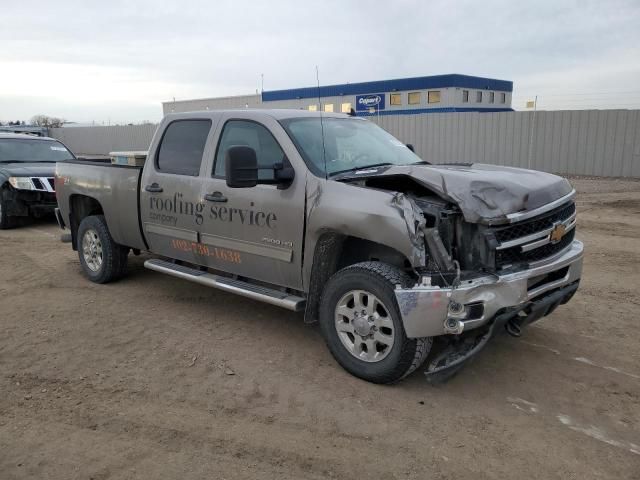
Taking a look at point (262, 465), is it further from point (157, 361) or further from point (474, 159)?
point (474, 159)

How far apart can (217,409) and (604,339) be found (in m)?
3.33

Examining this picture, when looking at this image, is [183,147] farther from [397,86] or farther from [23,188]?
[397,86]

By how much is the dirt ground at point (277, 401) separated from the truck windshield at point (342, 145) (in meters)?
1.57

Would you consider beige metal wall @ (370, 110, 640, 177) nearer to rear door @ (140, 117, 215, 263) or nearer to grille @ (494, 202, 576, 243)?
grille @ (494, 202, 576, 243)

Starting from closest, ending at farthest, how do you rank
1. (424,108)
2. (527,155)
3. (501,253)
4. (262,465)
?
(262,465) < (501,253) < (527,155) < (424,108)

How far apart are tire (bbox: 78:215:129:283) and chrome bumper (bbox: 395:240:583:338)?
407 centimetres

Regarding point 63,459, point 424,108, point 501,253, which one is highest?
point 424,108

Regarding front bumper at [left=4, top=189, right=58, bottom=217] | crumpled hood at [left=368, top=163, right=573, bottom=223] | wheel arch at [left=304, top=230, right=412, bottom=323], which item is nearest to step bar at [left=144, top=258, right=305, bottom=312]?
wheel arch at [left=304, top=230, right=412, bottom=323]

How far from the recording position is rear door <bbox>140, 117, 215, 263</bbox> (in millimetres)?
5293

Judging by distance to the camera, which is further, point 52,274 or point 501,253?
point 52,274

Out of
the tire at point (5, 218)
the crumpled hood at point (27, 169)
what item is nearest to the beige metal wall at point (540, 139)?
the crumpled hood at point (27, 169)

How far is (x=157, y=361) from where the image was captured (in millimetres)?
4555

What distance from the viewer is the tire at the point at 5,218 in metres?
10.4

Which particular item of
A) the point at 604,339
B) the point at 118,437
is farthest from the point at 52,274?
the point at 604,339
